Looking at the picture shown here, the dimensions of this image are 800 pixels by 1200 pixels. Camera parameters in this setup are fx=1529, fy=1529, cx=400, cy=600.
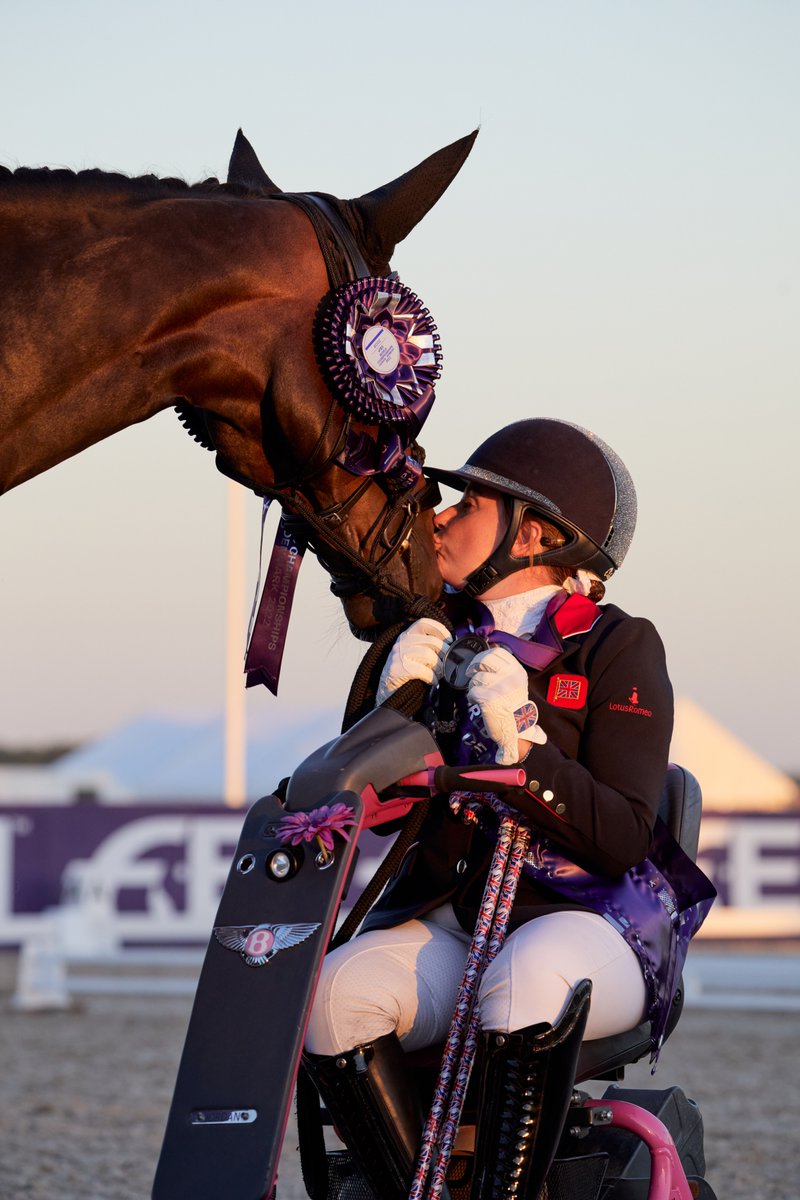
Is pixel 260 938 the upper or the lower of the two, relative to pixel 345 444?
lower

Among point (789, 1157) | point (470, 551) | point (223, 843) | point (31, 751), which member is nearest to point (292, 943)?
point (470, 551)

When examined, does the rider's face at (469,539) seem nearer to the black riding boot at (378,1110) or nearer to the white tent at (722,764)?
the black riding boot at (378,1110)

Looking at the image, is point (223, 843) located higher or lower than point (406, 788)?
lower

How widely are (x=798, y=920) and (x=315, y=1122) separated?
800cm

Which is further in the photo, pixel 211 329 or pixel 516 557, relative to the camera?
pixel 516 557

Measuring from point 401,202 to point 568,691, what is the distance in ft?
3.15

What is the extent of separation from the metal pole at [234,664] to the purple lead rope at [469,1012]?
16.1m

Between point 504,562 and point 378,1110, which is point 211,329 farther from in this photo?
point 378,1110

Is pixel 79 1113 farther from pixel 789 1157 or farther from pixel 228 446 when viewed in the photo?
pixel 228 446

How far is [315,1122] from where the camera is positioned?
9.41 ft

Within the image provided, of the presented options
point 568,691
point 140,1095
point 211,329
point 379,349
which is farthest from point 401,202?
point 140,1095

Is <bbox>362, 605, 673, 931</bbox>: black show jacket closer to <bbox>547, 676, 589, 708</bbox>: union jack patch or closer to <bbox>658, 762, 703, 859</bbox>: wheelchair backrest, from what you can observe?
<bbox>547, 676, 589, 708</bbox>: union jack patch

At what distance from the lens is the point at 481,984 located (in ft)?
8.69

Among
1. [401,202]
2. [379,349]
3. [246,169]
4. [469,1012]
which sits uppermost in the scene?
[246,169]
